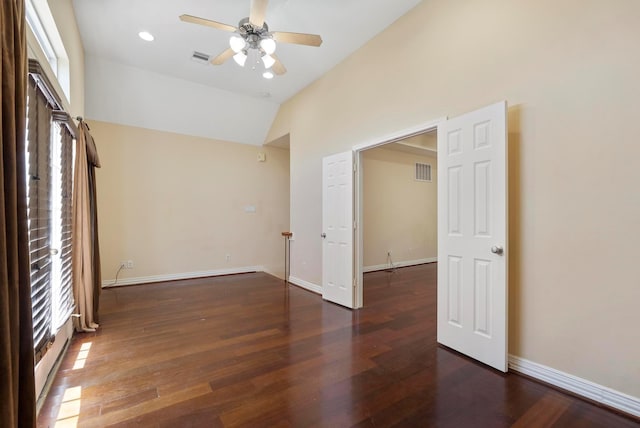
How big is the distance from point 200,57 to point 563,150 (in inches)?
172

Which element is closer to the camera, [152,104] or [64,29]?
[64,29]

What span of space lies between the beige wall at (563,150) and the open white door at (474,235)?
0.17m

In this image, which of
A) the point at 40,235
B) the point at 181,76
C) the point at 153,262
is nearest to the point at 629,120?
the point at 40,235

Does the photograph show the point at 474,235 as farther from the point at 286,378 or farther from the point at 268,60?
the point at 268,60

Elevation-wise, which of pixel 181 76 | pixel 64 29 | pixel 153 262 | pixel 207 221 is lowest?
pixel 153 262

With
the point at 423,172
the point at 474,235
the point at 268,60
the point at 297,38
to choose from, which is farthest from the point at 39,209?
the point at 423,172

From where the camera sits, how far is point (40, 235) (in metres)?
1.95

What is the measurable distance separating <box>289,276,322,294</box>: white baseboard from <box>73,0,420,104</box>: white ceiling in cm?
345

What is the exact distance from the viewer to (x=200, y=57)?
3.96m

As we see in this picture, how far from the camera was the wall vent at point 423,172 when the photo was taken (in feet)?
23.5

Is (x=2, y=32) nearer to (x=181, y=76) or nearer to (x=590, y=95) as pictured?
(x=590, y=95)

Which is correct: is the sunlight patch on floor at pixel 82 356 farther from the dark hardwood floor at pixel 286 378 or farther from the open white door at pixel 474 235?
the open white door at pixel 474 235

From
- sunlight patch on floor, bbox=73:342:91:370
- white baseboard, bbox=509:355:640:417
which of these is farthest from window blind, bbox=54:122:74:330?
white baseboard, bbox=509:355:640:417

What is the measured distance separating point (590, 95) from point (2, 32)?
10.3ft
